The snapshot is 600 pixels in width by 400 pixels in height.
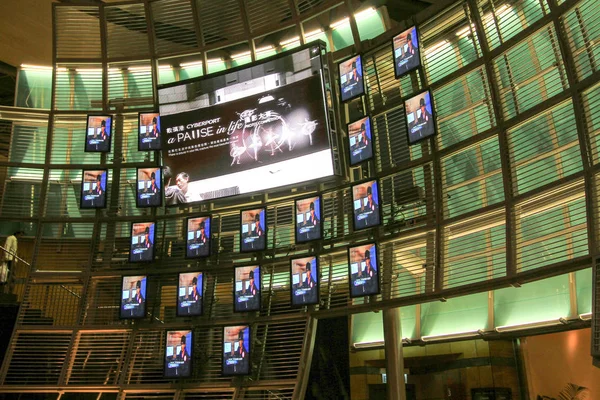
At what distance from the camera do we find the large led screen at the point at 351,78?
32.8 ft

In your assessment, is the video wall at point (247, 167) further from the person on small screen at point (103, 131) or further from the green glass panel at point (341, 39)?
the green glass panel at point (341, 39)

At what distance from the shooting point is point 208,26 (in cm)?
1214

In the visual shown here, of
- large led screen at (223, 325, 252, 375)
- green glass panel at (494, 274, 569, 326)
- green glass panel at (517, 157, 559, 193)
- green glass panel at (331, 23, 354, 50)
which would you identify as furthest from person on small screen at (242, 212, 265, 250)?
green glass panel at (517, 157, 559, 193)

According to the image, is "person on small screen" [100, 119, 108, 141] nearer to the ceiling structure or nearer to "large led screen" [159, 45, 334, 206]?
"large led screen" [159, 45, 334, 206]

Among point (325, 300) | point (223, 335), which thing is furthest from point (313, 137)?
point (223, 335)

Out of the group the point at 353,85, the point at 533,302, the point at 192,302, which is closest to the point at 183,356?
the point at 192,302

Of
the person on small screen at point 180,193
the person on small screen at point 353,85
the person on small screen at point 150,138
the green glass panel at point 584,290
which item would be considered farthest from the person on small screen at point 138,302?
the green glass panel at point 584,290

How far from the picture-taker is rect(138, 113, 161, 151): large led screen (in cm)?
1164

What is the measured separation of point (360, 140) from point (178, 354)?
4.54 m

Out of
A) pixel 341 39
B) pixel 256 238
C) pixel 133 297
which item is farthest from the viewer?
pixel 341 39

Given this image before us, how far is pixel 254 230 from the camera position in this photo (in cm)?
1045

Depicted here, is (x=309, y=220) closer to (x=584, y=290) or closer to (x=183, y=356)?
(x=183, y=356)

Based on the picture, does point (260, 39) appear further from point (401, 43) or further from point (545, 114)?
point (545, 114)

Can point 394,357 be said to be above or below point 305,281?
below
